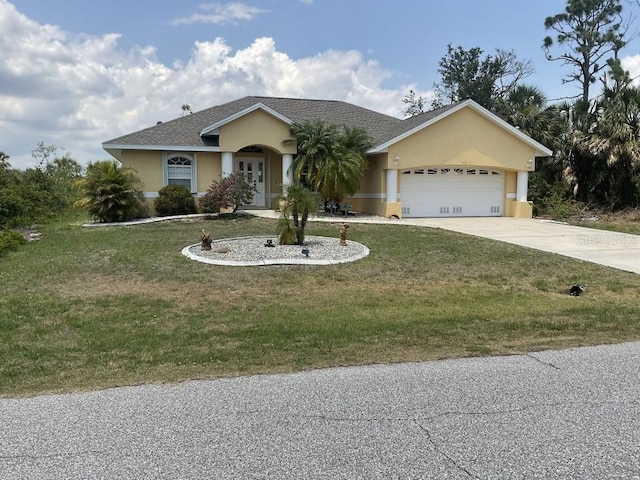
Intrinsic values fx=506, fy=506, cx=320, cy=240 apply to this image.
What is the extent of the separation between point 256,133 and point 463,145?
350 inches

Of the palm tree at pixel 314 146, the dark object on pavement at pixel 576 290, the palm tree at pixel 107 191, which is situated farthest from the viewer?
the palm tree at pixel 314 146

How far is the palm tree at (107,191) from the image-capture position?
736 inches

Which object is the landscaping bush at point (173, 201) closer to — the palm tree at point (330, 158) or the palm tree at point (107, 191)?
the palm tree at point (107, 191)

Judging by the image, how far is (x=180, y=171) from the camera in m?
21.4

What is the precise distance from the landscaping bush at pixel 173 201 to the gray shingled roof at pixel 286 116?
6.32ft

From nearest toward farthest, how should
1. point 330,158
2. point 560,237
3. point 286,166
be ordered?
point 560,237, point 330,158, point 286,166

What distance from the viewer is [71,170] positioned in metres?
38.8

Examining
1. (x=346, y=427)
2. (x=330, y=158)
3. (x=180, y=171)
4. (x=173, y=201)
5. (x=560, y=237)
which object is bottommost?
(x=346, y=427)

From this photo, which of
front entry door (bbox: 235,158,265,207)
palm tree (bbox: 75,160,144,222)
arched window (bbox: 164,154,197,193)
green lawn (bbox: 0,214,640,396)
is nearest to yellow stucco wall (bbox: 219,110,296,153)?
arched window (bbox: 164,154,197,193)

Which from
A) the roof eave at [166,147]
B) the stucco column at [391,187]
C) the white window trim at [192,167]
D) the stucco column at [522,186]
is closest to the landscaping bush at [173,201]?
the white window trim at [192,167]

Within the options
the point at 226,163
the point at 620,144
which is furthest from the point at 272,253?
the point at 620,144

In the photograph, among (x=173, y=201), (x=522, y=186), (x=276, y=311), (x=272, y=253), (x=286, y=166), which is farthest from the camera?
(x=522, y=186)

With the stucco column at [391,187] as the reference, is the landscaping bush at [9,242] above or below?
below

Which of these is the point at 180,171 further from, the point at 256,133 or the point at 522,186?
the point at 522,186
